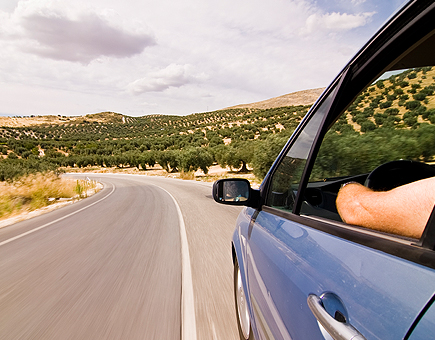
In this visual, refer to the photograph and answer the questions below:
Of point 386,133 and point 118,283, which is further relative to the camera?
point 118,283

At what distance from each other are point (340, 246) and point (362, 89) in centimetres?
85

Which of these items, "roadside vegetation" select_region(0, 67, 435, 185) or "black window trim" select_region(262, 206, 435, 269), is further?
"roadside vegetation" select_region(0, 67, 435, 185)

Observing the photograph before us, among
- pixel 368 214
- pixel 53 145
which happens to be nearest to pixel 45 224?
pixel 368 214

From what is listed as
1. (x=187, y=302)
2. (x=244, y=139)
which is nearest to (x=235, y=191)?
(x=187, y=302)

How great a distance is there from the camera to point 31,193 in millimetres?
15031

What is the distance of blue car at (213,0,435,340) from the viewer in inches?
32.8

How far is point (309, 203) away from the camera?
1.94m

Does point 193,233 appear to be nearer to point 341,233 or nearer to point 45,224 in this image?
point 45,224

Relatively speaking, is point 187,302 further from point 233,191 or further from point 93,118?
point 93,118

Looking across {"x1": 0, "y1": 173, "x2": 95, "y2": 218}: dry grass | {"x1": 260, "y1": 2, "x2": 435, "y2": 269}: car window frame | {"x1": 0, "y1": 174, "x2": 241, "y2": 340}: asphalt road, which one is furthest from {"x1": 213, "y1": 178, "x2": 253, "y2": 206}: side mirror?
{"x1": 0, "y1": 173, "x2": 95, "y2": 218}: dry grass

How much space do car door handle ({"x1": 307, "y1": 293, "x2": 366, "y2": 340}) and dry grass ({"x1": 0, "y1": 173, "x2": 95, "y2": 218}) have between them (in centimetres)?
1327

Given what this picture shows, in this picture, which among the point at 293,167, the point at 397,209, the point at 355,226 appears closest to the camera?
the point at 397,209

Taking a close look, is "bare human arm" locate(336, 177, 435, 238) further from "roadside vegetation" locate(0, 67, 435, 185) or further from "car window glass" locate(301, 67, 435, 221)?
"roadside vegetation" locate(0, 67, 435, 185)

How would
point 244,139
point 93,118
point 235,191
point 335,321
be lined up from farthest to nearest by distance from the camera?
point 93,118
point 244,139
point 235,191
point 335,321
